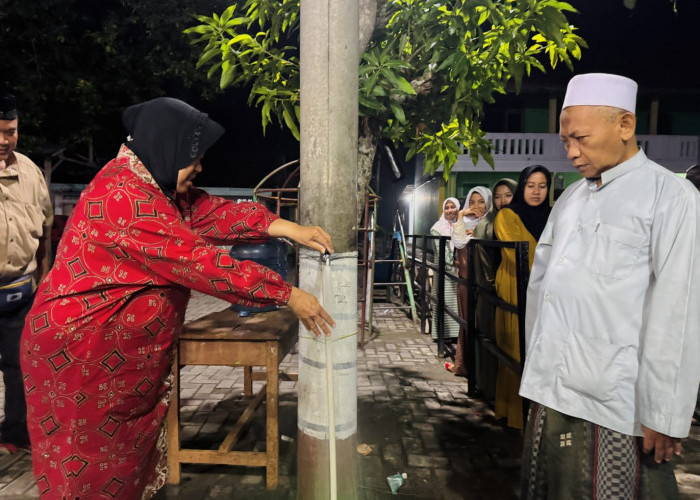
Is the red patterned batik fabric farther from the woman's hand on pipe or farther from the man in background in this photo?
the man in background

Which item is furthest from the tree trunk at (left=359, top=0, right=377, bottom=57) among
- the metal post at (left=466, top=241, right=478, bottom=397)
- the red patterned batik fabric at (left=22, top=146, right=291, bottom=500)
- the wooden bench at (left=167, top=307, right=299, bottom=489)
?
the metal post at (left=466, top=241, right=478, bottom=397)

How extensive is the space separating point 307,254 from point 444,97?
1.80 meters

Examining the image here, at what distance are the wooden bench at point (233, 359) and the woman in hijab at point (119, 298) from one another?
0.80m

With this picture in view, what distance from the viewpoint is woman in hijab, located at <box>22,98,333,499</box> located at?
1760mm

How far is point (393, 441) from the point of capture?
3.55 meters

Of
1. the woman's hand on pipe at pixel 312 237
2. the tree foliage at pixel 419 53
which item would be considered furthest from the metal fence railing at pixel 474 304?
the woman's hand on pipe at pixel 312 237

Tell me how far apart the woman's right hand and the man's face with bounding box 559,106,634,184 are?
4.05ft

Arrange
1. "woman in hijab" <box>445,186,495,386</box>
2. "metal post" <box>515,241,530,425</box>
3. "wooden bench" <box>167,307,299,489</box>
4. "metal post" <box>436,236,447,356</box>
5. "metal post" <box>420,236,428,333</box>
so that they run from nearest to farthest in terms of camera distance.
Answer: "wooden bench" <box>167,307,299,489</box>
"metal post" <box>515,241,530,425</box>
"woman in hijab" <box>445,186,495,386</box>
"metal post" <box>436,236,447,356</box>
"metal post" <box>420,236,428,333</box>

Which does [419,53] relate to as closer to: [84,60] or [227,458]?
[227,458]

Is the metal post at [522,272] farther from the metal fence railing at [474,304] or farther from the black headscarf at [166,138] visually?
the black headscarf at [166,138]

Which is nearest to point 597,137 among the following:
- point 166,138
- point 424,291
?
point 166,138

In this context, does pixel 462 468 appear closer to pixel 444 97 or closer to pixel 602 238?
pixel 602 238

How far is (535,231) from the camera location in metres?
3.72

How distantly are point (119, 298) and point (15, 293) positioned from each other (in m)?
1.88
